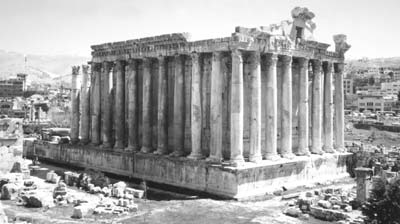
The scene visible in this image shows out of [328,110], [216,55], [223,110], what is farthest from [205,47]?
[328,110]

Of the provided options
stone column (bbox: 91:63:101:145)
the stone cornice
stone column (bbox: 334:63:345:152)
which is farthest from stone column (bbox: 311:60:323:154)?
stone column (bbox: 91:63:101:145)

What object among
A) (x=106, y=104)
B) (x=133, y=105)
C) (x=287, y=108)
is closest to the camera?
(x=287, y=108)

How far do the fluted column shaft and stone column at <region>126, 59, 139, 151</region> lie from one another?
858 centimetres

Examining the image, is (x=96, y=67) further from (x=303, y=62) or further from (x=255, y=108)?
(x=303, y=62)

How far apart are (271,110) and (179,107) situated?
6.09m

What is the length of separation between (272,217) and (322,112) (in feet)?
48.2

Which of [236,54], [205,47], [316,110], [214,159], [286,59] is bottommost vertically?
[214,159]

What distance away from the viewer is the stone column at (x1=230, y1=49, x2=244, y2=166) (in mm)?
26234

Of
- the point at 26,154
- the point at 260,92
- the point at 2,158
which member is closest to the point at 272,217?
the point at 260,92

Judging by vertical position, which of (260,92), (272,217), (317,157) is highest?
(260,92)

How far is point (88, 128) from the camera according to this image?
3988cm

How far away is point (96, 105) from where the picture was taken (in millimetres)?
38625

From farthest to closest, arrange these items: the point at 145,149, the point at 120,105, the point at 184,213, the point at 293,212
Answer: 1. the point at 120,105
2. the point at 145,149
3. the point at 184,213
4. the point at 293,212

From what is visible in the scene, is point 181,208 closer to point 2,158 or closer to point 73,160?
point 2,158
